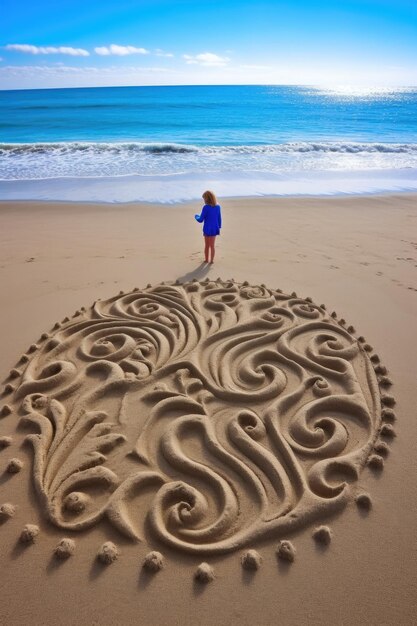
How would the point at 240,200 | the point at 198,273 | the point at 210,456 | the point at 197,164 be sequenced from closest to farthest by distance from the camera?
the point at 210,456
the point at 198,273
the point at 240,200
the point at 197,164

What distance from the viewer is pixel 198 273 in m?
5.63

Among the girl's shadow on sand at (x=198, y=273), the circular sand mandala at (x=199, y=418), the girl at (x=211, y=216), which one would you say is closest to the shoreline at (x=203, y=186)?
the girl at (x=211, y=216)

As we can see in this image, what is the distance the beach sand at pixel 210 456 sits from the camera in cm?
198

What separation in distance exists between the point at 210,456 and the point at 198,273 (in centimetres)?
332

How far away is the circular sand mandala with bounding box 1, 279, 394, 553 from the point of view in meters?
2.32

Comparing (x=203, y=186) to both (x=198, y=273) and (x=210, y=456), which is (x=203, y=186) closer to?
(x=198, y=273)

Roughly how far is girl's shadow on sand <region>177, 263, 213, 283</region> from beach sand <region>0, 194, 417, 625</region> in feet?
0.09

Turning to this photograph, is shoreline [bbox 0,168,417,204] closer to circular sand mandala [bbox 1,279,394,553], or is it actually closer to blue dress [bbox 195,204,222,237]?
blue dress [bbox 195,204,222,237]

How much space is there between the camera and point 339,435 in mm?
2826

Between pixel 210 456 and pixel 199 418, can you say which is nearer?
pixel 210 456

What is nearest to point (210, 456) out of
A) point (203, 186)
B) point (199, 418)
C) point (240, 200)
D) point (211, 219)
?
point (199, 418)

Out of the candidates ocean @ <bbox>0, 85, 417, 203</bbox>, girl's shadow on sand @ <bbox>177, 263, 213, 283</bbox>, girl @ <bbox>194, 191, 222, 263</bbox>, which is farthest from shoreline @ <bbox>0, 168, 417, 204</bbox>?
girl's shadow on sand @ <bbox>177, 263, 213, 283</bbox>

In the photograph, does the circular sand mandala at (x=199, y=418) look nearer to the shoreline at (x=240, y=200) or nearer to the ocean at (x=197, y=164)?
the shoreline at (x=240, y=200)

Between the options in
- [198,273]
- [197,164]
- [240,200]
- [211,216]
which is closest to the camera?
[198,273]
